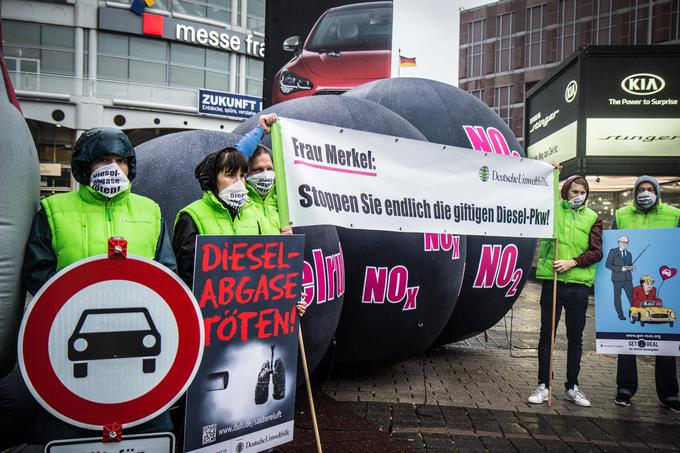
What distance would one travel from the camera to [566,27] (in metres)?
35.6

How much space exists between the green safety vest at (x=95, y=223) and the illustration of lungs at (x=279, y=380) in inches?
34.1

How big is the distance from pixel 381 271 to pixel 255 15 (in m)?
29.5

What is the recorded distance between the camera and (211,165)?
2.96 m

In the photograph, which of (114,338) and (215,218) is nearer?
(114,338)

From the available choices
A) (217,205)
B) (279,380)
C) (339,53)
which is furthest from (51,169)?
(279,380)

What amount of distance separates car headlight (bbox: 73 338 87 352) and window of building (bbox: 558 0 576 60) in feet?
126

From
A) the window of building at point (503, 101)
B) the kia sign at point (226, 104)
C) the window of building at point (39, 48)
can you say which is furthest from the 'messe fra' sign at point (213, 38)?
the window of building at point (503, 101)

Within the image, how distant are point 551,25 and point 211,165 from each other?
3899 centimetres

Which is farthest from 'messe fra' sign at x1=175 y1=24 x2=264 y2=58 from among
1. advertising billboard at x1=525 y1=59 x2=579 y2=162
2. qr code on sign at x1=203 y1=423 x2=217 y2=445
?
qr code on sign at x1=203 y1=423 x2=217 y2=445

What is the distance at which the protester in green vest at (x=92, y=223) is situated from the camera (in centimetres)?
235

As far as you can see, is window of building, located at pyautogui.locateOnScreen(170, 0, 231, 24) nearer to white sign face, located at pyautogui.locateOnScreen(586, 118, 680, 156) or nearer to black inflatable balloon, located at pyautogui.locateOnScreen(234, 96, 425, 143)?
white sign face, located at pyautogui.locateOnScreen(586, 118, 680, 156)

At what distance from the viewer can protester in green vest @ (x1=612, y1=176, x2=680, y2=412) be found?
4.91 m

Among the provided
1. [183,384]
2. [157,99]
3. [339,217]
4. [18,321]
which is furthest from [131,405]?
[157,99]

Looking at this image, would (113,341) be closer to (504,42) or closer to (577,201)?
(577,201)
